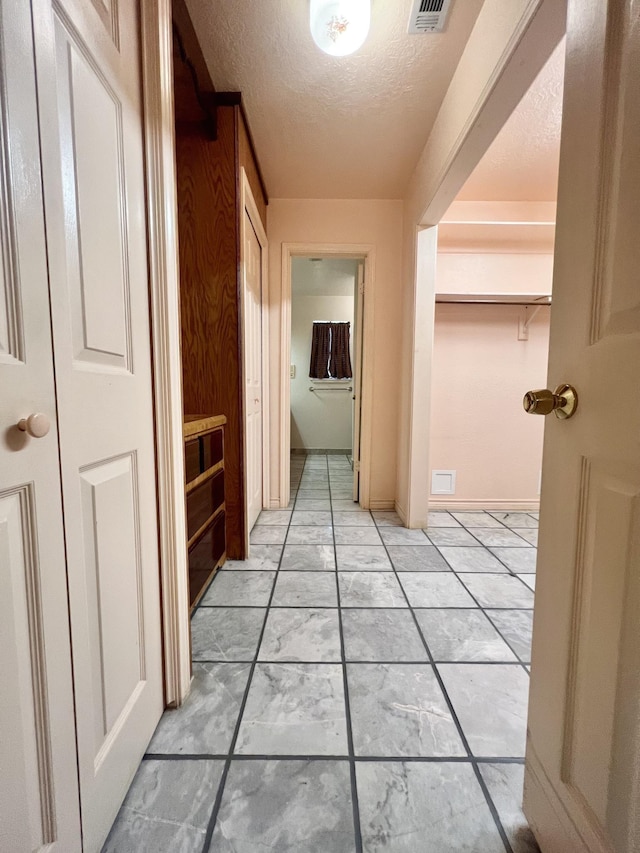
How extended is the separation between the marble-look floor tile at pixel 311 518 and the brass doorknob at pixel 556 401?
1973mm

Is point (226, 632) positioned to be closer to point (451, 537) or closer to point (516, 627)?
point (516, 627)

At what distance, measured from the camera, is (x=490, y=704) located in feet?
3.40

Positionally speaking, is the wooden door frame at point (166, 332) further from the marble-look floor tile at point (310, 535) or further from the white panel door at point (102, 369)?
the marble-look floor tile at point (310, 535)

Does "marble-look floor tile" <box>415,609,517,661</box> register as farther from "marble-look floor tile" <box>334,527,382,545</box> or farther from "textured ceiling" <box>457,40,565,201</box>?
"textured ceiling" <box>457,40,565,201</box>

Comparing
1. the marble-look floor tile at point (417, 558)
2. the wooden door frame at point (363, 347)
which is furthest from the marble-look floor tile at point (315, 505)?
the marble-look floor tile at point (417, 558)

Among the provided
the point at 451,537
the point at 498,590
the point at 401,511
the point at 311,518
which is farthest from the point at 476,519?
the point at 311,518

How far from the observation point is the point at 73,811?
60 cm

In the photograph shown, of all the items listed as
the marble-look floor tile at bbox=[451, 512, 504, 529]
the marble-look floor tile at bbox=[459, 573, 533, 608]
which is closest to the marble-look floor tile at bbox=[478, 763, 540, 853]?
the marble-look floor tile at bbox=[459, 573, 533, 608]

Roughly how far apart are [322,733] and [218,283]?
69.6 inches

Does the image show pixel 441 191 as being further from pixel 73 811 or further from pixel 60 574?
pixel 73 811

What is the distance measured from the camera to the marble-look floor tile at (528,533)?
2215 mm

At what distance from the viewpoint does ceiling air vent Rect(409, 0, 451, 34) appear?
1233 millimetres

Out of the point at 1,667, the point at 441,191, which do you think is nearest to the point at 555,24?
the point at 441,191

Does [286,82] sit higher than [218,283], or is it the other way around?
[286,82]
